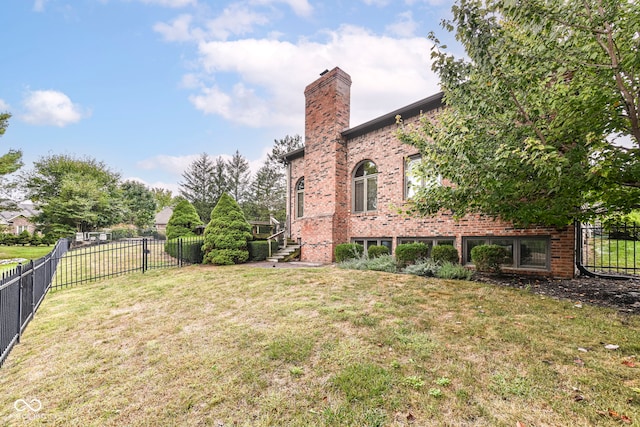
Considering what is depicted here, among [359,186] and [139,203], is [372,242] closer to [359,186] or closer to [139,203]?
[359,186]

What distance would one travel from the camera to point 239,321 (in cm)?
442

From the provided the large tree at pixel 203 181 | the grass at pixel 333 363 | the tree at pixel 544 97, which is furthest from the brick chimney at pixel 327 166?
the large tree at pixel 203 181

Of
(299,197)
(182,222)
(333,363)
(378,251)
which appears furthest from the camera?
(182,222)

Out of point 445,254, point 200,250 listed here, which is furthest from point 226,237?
point 445,254

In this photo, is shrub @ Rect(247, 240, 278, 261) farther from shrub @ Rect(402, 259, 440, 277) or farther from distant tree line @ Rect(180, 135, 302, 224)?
distant tree line @ Rect(180, 135, 302, 224)

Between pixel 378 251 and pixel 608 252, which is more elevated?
pixel 378 251

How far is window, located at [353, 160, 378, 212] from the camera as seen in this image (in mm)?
11305

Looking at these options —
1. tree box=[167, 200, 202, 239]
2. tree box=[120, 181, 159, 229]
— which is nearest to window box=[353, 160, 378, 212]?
tree box=[167, 200, 202, 239]

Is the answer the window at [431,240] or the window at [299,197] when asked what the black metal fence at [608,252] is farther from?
the window at [299,197]

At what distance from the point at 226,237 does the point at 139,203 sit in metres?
37.9

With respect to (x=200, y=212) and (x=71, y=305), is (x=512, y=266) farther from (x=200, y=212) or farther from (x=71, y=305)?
(x=200, y=212)

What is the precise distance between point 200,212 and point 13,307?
3029cm

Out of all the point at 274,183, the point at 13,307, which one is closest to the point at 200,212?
the point at 274,183

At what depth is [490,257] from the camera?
749 centimetres
